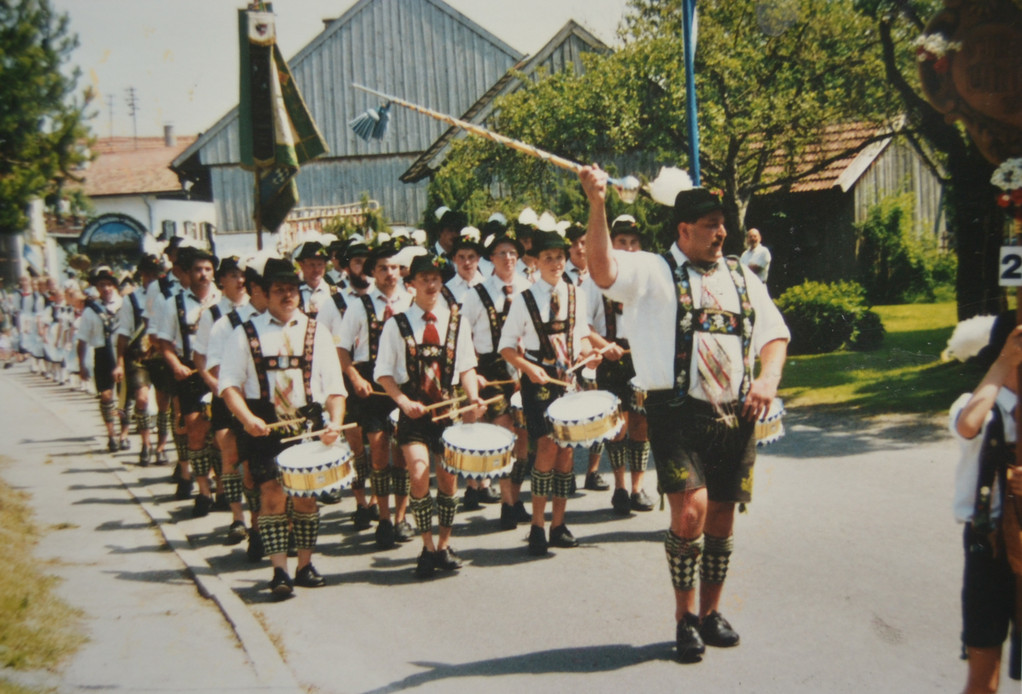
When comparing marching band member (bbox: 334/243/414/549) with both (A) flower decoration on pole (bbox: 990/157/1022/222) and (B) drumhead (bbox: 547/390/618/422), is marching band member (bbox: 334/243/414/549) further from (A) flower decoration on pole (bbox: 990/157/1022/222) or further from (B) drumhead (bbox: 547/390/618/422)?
(A) flower decoration on pole (bbox: 990/157/1022/222)

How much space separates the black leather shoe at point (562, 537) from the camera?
704cm

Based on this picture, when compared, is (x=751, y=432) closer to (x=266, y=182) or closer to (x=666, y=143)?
(x=266, y=182)

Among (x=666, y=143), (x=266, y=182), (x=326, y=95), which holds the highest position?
(x=326, y=95)

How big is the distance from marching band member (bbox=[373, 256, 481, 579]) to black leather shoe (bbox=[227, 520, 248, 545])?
187 cm

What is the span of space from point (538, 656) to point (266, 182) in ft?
19.0

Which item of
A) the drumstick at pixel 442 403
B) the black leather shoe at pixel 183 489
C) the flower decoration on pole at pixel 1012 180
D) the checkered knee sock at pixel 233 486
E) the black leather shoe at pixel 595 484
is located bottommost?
the black leather shoe at pixel 183 489

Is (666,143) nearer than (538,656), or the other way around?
(538,656)

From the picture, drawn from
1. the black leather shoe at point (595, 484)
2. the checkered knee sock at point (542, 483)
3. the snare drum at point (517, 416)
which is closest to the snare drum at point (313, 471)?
the checkered knee sock at point (542, 483)

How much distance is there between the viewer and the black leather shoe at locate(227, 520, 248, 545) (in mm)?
7844

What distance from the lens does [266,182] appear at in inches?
367

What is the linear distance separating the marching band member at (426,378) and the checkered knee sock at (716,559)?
6.61 feet

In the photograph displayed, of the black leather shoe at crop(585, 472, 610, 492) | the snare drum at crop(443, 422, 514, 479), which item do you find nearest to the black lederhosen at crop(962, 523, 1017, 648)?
the snare drum at crop(443, 422, 514, 479)

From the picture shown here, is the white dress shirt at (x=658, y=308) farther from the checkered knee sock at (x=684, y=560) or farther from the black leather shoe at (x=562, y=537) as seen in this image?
the black leather shoe at (x=562, y=537)

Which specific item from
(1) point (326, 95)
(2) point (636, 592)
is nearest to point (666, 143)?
(2) point (636, 592)
